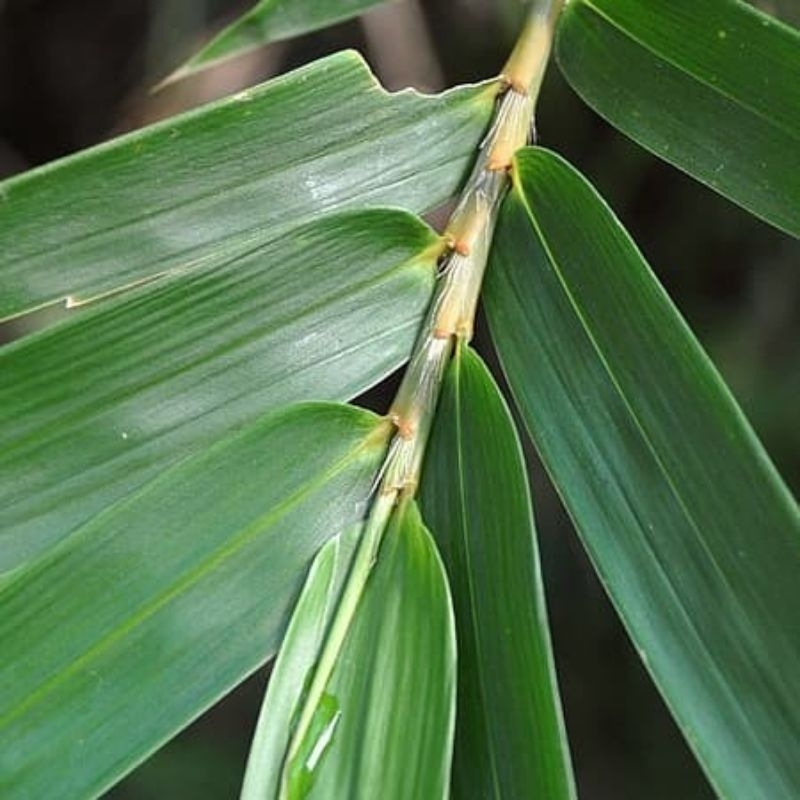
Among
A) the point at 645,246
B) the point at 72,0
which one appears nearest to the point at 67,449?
the point at 645,246

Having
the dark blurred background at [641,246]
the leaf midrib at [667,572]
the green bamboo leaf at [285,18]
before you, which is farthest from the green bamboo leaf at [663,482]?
the dark blurred background at [641,246]

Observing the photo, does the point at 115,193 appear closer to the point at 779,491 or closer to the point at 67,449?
the point at 67,449

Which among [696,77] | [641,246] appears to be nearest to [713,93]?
[696,77]

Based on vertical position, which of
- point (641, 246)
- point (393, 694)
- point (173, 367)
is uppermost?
point (173, 367)

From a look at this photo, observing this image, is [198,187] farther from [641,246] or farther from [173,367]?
[641,246]

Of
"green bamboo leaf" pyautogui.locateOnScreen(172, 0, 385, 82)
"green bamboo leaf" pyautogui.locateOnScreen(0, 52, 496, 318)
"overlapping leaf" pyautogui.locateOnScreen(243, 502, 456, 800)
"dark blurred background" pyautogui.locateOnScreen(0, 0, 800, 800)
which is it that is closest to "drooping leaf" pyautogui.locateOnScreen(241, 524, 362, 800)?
"overlapping leaf" pyautogui.locateOnScreen(243, 502, 456, 800)

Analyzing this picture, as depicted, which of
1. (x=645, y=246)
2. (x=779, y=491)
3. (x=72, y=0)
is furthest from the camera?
(x=72, y=0)

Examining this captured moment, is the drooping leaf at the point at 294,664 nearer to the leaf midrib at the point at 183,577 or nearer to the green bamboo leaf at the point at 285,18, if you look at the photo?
the leaf midrib at the point at 183,577
